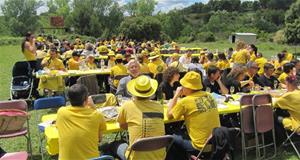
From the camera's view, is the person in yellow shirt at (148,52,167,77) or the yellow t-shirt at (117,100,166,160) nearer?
the yellow t-shirt at (117,100,166,160)

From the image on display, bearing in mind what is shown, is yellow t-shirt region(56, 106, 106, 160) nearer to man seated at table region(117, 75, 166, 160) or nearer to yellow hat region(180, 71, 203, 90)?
man seated at table region(117, 75, 166, 160)

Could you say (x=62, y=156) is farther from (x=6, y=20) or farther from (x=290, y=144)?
(x=6, y=20)

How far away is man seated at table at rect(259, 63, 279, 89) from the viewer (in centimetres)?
831

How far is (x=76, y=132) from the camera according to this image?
3857 mm

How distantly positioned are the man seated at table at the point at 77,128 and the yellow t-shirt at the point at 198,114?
4.08 feet

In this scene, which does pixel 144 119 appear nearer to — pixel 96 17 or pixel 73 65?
pixel 73 65

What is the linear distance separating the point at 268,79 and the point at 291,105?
8.56ft

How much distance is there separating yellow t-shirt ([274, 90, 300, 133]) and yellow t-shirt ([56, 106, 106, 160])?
321 cm

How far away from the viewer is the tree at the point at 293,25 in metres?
40.3

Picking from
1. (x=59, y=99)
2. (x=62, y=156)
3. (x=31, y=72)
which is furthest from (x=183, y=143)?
(x=31, y=72)

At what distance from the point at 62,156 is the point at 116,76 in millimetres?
5501

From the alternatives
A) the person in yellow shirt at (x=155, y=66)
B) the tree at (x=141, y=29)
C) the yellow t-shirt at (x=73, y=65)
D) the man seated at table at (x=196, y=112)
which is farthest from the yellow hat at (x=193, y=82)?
the tree at (x=141, y=29)

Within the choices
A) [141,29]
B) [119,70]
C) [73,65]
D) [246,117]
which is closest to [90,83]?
[119,70]

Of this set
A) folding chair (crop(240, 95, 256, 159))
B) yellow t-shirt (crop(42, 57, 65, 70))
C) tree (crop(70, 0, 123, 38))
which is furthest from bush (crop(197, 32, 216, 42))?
folding chair (crop(240, 95, 256, 159))
